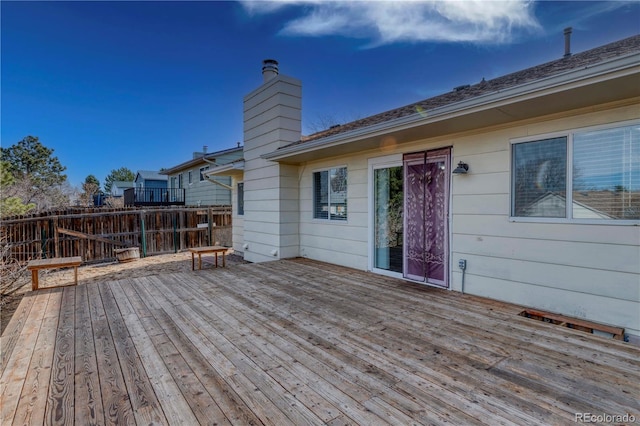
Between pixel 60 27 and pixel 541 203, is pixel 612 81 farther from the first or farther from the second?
pixel 60 27

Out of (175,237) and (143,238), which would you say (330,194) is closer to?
(175,237)

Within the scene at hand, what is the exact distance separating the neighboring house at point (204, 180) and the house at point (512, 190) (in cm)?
959

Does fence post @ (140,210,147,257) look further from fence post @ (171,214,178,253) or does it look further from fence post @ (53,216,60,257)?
fence post @ (53,216,60,257)

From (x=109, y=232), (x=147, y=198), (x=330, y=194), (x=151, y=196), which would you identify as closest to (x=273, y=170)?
(x=330, y=194)

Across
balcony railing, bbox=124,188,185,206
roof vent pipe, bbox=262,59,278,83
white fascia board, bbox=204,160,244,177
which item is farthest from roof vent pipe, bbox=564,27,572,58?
balcony railing, bbox=124,188,185,206

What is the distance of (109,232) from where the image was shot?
880cm

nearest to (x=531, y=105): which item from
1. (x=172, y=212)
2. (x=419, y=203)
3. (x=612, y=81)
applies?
(x=612, y=81)

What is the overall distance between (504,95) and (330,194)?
3881mm

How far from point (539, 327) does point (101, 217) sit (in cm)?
1045

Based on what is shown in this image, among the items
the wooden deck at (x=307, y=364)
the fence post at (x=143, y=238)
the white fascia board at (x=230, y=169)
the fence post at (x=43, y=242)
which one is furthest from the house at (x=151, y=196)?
the wooden deck at (x=307, y=364)

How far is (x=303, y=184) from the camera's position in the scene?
23.0 feet

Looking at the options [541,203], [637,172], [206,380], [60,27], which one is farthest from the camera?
[60,27]

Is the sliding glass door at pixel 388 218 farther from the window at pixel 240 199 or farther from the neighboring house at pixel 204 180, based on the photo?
the neighboring house at pixel 204 180

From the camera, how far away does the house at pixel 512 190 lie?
291cm
